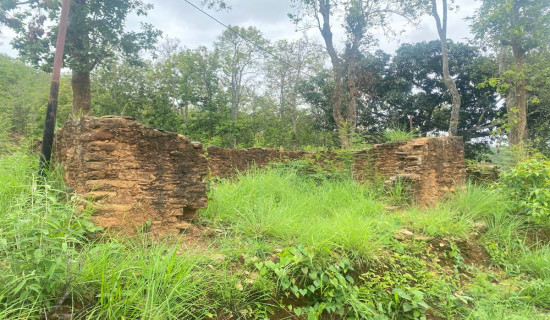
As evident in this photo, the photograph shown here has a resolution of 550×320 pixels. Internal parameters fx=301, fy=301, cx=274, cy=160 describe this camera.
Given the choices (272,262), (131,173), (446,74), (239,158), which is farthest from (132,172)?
(446,74)

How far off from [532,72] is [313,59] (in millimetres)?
11115

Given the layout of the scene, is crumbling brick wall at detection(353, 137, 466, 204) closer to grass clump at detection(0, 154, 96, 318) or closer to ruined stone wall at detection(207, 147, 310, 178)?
ruined stone wall at detection(207, 147, 310, 178)

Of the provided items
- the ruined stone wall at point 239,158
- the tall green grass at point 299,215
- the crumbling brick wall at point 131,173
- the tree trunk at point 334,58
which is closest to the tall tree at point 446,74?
the tree trunk at point 334,58

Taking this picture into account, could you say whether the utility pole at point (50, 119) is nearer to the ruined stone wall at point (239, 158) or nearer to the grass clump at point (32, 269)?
the grass clump at point (32, 269)

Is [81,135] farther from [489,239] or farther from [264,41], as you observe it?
[264,41]

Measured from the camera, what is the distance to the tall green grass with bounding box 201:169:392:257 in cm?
289

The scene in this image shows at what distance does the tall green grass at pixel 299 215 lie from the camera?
2891 mm

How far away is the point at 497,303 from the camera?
9.12ft

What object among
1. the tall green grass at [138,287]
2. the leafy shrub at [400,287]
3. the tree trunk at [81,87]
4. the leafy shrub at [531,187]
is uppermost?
the tree trunk at [81,87]

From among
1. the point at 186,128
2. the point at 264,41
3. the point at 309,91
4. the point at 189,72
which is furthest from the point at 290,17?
the point at 186,128

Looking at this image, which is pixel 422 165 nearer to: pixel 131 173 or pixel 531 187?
pixel 531 187

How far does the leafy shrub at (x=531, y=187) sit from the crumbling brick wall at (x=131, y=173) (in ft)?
14.8

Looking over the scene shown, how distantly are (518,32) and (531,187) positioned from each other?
23.3 feet

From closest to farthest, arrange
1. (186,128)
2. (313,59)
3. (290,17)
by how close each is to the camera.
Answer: (290,17)
(186,128)
(313,59)
